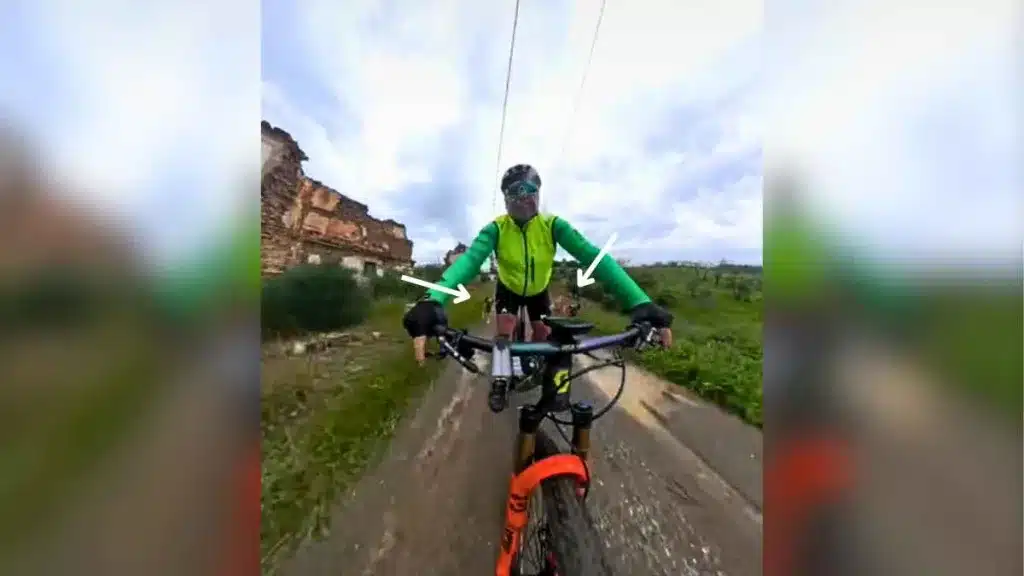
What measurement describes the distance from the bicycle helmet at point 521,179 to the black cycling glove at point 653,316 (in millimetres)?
658

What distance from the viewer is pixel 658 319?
1566mm

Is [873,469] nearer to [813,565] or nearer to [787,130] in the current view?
[813,565]

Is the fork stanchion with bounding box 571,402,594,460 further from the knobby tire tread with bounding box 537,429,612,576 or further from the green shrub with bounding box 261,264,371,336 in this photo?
the green shrub with bounding box 261,264,371,336

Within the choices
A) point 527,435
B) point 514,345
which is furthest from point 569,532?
point 514,345

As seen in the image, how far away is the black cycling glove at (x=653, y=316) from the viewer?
5.14 ft

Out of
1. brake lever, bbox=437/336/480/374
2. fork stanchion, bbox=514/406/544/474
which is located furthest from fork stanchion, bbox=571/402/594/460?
brake lever, bbox=437/336/480/374

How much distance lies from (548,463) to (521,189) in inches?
41.5

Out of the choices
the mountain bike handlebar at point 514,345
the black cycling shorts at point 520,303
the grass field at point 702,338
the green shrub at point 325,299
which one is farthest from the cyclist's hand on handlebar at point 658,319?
the green shrub at point 325,299

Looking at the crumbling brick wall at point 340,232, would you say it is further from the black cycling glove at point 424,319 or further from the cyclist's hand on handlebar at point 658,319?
the cyclist's hand on handlebar at point 658,319

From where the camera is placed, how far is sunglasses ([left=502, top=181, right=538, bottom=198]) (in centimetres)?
183

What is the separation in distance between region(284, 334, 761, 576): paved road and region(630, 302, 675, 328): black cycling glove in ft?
1.53

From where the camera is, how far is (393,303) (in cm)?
400

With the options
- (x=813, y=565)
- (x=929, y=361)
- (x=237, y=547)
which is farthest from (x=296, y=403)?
(x=929, y=361)

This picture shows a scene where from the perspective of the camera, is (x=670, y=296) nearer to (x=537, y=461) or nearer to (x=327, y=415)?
(x=537, y=461)
